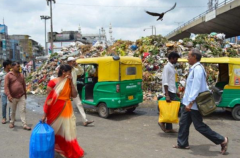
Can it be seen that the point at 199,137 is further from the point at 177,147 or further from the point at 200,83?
the point at 200,83

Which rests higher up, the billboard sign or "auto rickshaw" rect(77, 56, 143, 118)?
the billboard sign

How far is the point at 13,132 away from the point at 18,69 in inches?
63.7

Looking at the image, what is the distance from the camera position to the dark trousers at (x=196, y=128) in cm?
427

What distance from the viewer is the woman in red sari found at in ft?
13.1

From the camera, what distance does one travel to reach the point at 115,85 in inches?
281

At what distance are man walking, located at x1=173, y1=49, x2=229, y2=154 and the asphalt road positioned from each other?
346 millimetres

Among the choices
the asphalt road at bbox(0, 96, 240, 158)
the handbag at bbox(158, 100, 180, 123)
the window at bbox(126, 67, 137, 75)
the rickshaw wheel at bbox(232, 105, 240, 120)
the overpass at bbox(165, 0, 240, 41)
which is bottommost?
the asphalt road at bbox(0, 96, 240, 158)

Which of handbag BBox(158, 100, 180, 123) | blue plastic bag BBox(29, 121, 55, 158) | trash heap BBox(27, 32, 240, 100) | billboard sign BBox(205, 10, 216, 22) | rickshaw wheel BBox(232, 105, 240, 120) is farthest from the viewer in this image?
billboard sign BBox(205, 10, 216, 22)

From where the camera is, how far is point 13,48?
79.1 meters

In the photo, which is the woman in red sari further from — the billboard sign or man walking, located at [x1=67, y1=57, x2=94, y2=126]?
the billboard sign

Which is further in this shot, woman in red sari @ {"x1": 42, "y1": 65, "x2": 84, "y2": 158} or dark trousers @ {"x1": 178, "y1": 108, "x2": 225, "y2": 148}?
dark trousers @ {"x1": 178, "y1": 108, "x2": 225, "y2": 148}

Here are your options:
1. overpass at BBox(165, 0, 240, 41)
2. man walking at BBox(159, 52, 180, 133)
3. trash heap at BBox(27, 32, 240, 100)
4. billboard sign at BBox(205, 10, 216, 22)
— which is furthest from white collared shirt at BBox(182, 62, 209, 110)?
billboard sign at BBox(205, 10, 216, 22)

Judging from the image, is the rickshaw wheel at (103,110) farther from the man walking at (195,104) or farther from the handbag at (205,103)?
the handbag at (205,103)

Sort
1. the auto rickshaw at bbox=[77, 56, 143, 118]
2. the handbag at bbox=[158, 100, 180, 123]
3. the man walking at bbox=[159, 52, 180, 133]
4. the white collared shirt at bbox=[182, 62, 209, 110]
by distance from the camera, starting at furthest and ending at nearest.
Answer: the auto rickshaw at bbox=[77, 56, 143, 118], the man walking at bbox=[159, 52, 180, 133], the handbag at bbox=[158, 100, 180, 123], the white collared shirt at bbox=[182, 62, 209, 110]
